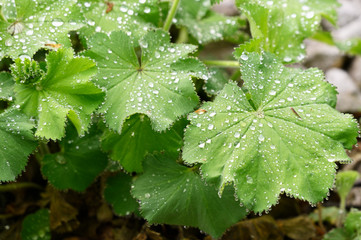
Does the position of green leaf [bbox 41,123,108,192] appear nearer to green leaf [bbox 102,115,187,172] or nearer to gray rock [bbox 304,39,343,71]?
green leaf [bbox 102,115,187,172]

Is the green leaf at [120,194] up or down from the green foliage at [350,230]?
up

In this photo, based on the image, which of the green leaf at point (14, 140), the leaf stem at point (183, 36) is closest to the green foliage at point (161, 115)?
the green leaf at point (14, 140)

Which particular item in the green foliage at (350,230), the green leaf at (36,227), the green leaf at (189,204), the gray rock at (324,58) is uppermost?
the gray rock at (324,58)

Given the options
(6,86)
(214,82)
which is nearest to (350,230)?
(214,82)

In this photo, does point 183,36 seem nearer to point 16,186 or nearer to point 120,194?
point 120,194

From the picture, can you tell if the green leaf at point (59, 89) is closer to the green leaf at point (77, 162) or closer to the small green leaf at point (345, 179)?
the green leaf at point (77, 162)

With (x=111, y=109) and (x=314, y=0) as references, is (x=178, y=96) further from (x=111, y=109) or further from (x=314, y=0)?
(x=314, y=0)
